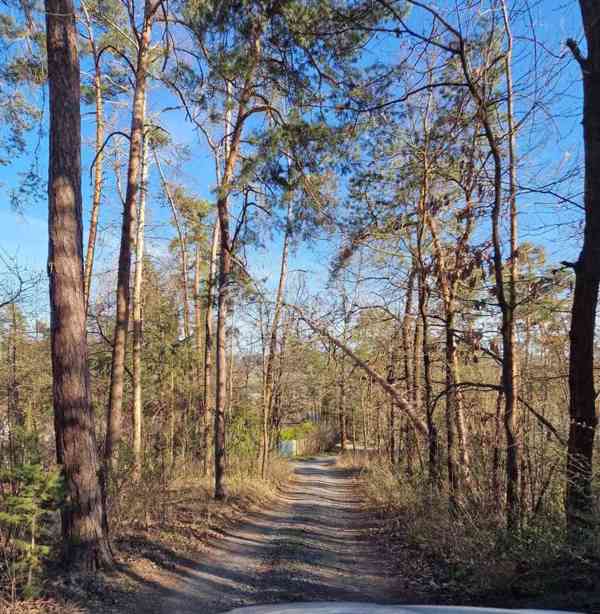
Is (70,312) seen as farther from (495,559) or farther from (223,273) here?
(223,273)

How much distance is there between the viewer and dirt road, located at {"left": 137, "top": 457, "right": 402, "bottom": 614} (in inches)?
238

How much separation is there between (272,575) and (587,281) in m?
5.32

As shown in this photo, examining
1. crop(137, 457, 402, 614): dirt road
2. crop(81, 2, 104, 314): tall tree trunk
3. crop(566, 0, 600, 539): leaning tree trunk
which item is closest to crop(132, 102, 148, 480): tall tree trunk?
crop(81, 2, 104, 314): tall tree trunk

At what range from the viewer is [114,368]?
11266mm

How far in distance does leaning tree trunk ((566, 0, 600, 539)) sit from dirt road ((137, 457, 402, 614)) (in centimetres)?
272

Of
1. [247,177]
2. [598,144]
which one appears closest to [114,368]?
[247,177]

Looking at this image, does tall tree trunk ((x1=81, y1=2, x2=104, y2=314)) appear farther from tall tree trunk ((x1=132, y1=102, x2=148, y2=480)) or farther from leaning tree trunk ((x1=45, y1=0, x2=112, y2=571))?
leaning tree trunk ((x1=45, y1=0, x2=112, y2=571))

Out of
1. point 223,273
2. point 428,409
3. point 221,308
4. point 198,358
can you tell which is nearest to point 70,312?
point 223,273

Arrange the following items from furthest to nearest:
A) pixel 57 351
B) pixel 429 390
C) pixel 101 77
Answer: pixel 101 77 → pixel 429 390 → pixel 57 351

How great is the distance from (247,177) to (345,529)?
26.2 ft

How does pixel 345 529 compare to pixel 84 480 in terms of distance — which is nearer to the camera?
pixel 84 480

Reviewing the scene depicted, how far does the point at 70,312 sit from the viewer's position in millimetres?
6137

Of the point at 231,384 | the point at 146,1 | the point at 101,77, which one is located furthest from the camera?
the point at 231,384

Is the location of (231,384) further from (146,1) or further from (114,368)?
(146,1)
